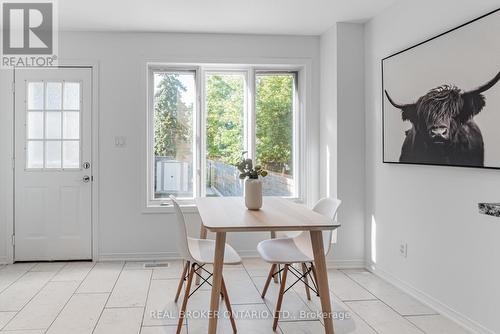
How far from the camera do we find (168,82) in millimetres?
4797

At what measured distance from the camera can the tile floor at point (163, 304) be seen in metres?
2.83

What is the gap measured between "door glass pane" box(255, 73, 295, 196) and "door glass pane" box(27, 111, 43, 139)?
7.51 ft

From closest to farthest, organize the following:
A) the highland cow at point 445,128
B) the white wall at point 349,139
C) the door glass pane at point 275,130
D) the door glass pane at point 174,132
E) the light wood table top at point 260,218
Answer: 1. the light wood table top at point 260,218
2. the highland cow at point 445,128
3. the white wall at point 349,139
4. the door glass pane at point 174,132
5. the door glass pane at point 275,130

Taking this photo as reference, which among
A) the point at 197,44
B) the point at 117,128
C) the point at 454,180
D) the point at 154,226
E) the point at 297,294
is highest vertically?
the point at 197,44

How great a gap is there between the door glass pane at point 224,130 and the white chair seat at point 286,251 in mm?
1708

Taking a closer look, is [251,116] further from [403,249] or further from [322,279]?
[322,279]

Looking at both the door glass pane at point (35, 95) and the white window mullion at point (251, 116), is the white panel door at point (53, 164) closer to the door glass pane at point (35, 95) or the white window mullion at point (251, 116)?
the door glass pane at point (35, 95)

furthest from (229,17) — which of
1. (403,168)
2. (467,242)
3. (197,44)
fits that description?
(467,242)

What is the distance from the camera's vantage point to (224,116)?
4883 millimetres

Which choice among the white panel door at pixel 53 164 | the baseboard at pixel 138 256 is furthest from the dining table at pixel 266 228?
the white panel door at pixel 53 164

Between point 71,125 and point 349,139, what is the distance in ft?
9.36

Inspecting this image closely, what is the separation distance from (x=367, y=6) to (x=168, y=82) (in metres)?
2.21

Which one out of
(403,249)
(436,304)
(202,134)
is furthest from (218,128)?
(436,304)

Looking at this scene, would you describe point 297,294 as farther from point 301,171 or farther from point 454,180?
point 301,171
